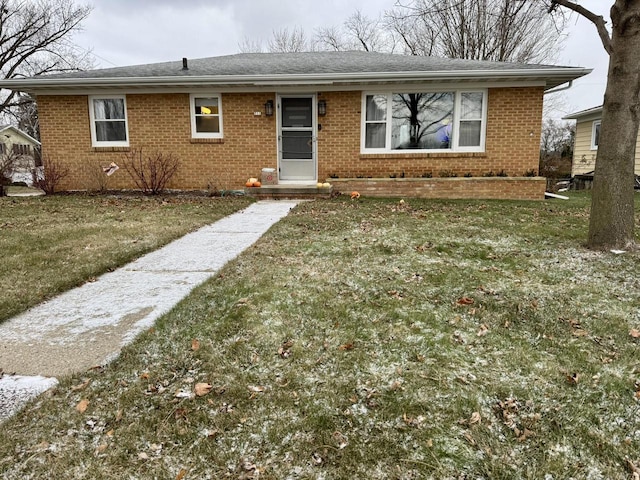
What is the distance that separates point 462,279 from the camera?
3.80 metres

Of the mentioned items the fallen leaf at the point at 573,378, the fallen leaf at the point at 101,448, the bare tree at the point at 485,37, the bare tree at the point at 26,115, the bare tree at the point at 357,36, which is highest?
the bare tree at the point at 357,36

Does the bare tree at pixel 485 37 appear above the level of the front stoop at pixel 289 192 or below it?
above

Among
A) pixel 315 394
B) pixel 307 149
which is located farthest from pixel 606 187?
pixel 307 149

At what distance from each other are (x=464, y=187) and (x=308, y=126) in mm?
4062

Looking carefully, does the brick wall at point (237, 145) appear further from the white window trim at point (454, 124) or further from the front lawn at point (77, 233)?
the front lawn at point (77, 233)

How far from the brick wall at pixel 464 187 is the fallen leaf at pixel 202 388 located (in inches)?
323

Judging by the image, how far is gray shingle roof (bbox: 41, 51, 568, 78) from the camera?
9.80m

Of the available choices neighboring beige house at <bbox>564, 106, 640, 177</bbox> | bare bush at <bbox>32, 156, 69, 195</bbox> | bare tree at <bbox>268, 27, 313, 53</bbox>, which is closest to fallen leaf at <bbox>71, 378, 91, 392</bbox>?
bare bush at <bbox>32, 156, 69, 195</bbox>

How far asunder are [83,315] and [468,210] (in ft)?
21.6

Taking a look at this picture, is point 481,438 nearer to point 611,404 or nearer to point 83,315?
point 611,404

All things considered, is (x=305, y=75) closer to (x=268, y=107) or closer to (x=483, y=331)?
(x=268, y=107)

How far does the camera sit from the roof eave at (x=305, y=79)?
920 cm

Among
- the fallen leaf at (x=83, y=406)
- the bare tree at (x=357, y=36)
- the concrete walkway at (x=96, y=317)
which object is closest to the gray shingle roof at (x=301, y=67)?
the concrete walkway at (x=96, y=317)

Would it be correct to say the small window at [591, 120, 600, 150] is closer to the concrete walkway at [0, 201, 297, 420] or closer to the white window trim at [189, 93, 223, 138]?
the white window trim at [189, 93, 223, 138]
